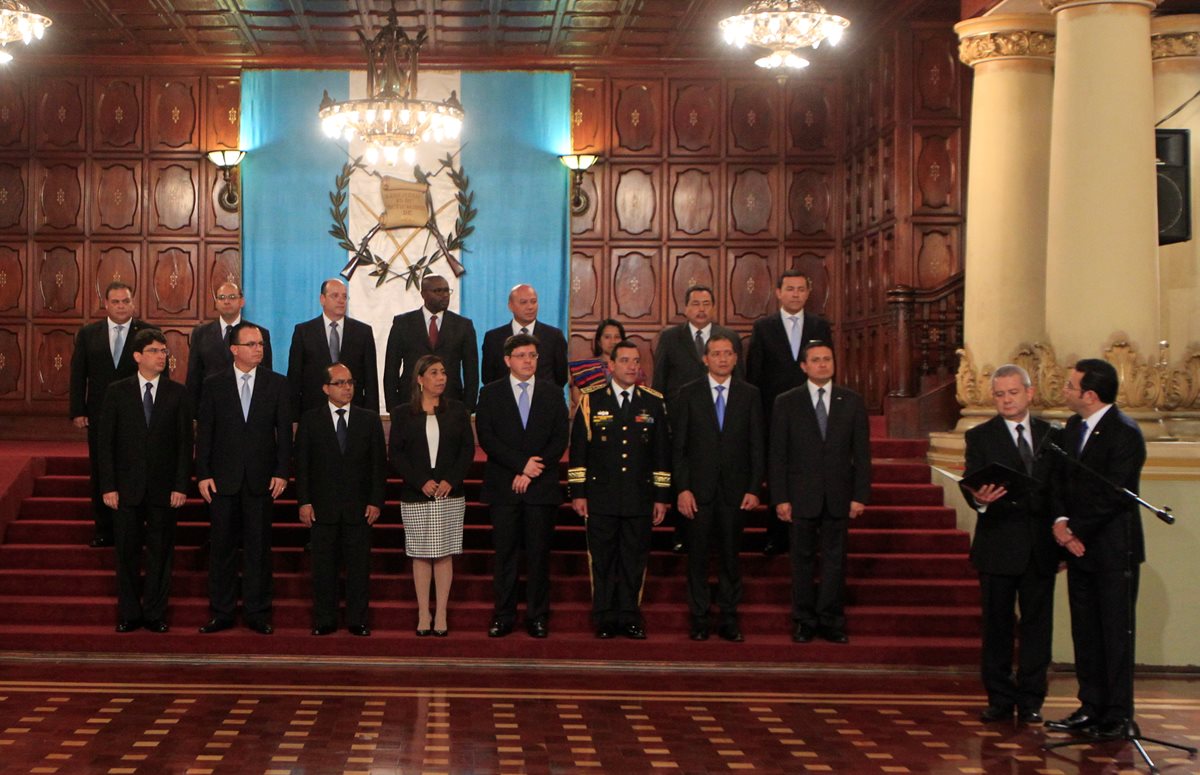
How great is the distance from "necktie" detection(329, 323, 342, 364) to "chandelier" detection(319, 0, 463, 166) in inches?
109

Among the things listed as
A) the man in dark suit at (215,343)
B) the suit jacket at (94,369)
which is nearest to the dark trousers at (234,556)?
the man in dark suit at (215,343)

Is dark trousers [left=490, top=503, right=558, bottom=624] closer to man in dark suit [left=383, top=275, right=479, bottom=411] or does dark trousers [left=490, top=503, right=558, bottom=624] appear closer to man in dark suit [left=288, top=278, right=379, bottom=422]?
man in dark suit [left=383, top=275, right=479, bottom=411]

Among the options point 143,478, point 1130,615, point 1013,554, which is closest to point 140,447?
point 143,478

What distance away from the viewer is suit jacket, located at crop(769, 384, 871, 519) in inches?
301

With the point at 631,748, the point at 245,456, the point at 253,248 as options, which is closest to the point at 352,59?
the point at 253,248

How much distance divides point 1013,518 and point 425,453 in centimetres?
307

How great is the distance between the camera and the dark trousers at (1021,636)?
6375 millimetres

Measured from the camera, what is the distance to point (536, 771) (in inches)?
215

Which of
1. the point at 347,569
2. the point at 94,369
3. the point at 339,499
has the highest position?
the point at 94,369

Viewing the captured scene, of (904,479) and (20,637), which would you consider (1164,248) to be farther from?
(20,637)

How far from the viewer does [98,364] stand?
8.49 metres

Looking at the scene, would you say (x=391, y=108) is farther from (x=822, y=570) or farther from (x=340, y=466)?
(x=822, y=570)

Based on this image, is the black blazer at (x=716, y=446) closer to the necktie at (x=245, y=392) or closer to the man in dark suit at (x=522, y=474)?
the man in dark suit at (x=522, y=474)

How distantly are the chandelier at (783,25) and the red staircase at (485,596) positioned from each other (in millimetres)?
2895
